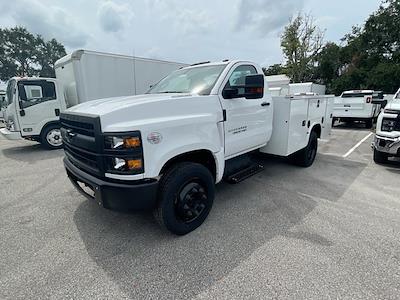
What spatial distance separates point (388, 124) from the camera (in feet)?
16.6

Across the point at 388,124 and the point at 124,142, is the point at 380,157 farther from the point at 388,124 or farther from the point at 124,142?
the point at 124,142

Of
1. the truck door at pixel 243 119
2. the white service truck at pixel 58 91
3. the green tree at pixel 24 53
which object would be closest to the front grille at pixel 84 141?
the truck door at pixel 243 119

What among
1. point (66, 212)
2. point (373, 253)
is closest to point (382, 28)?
point (373, 253)

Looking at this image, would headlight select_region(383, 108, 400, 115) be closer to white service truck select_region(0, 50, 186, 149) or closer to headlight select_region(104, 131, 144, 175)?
headlight select_region(104, 131, 144, 175)

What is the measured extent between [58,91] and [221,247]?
23.6 ft

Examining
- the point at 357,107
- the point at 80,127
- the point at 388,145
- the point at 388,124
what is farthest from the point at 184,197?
the point at 357,107

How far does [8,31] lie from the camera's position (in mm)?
40031

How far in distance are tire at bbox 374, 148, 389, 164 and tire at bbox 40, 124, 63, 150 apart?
349 inches

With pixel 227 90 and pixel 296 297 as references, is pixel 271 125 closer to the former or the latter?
pixel 227 90

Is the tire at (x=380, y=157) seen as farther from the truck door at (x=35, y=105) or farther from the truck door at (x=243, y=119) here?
the truck door at (x=35, y=105)

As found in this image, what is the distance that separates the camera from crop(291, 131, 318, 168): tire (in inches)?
205

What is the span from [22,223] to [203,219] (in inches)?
94.5

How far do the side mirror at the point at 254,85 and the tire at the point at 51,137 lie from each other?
22.2 ft

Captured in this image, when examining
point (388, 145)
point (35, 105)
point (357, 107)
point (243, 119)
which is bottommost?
point (388, 145)
